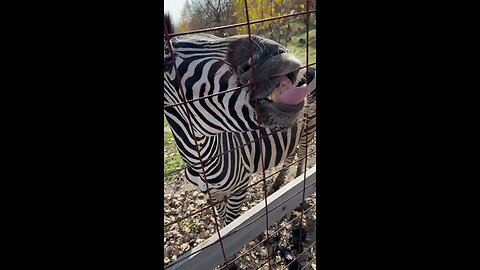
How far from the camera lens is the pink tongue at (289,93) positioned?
158 cm

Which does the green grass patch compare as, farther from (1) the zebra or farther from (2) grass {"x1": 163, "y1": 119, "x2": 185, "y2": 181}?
(1) the zebra

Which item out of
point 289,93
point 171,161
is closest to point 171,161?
point 171,161

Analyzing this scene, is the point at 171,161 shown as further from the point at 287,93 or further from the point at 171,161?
the point at 287,93

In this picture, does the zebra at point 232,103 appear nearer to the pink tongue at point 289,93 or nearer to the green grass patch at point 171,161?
the pink tongue at point 289,93

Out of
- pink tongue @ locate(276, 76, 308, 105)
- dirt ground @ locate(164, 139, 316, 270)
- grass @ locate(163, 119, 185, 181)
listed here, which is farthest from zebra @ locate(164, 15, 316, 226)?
grass @ locate(163, 119, 185, 181)

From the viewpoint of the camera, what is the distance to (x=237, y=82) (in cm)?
196

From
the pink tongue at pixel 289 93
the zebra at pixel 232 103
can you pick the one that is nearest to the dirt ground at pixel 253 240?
the zebra at pixel 232 103

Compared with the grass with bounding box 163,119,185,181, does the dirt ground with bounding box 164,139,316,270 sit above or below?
below

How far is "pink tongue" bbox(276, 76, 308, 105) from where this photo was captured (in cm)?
158

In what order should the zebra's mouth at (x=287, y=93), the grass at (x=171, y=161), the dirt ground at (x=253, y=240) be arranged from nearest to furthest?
the zebra's mouth at (x=287, y=93)
the dirt ground at (x=253, y=240)
the grass at (x=171, y=161)

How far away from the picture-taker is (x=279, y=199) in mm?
1403

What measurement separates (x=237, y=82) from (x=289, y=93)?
0.42 metres
